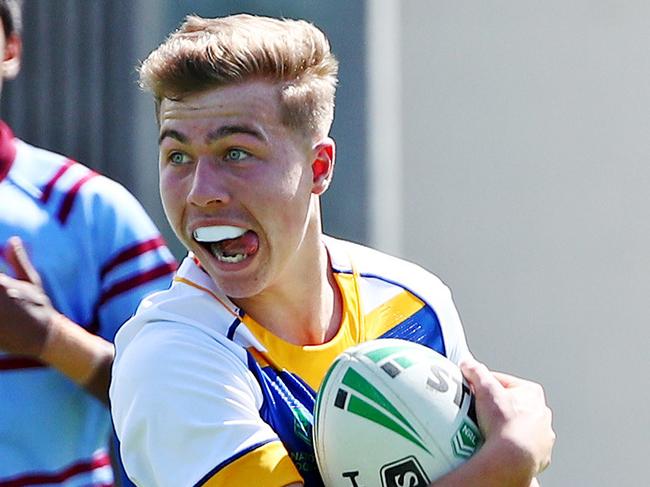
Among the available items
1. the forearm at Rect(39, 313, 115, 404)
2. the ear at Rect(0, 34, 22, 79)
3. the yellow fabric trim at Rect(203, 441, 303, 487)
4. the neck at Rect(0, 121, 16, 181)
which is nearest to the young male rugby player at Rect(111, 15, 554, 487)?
the yellow fabric trim at Rect(203, 441, 303, 487)

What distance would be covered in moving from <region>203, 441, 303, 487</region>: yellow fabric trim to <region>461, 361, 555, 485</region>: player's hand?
34 centimetres

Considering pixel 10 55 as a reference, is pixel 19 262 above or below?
below

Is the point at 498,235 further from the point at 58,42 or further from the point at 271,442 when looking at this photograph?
the point at 271,442

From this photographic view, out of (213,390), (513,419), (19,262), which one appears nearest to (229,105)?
(213,390)

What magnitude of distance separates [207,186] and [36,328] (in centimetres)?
80

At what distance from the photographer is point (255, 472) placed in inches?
95.7

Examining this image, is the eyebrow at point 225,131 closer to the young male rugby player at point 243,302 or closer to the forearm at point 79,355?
the young male rugby player at point 243,302

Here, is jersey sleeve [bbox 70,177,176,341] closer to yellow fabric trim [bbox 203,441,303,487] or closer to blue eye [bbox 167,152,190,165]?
blue eye [bbox 167,152,190,165]

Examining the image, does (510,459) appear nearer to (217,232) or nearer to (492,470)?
(492,470)

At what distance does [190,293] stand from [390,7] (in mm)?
2826

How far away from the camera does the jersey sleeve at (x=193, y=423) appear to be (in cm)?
243

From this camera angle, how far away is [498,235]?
17.5 ft

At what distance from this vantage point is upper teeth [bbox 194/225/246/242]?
8.38 feet

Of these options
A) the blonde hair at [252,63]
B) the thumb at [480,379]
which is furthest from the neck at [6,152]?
the thumb at [480,379]
